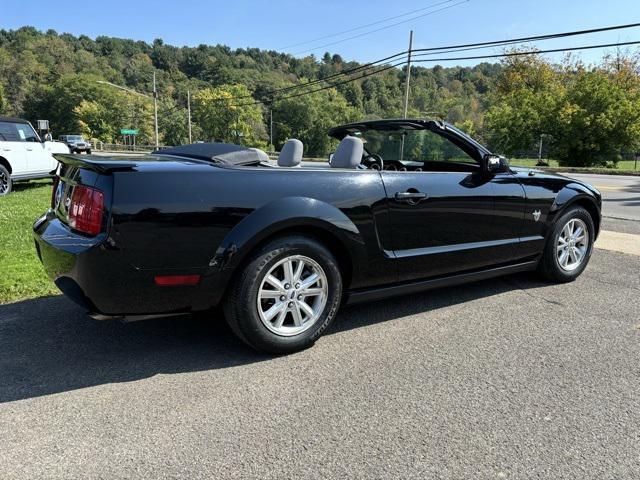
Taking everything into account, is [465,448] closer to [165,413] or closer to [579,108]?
[165,413]

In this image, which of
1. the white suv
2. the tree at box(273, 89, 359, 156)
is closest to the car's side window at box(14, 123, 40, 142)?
the white suv

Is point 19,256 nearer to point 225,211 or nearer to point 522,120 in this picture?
point 225,211

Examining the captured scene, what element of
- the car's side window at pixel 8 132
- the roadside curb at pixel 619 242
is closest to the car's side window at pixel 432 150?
the roadside curb at pixel 619 242

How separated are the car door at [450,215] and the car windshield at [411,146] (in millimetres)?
15

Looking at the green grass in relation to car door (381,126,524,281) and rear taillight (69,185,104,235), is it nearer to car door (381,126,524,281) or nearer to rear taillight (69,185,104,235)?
rear taillight (69,185,104,235)

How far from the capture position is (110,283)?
2.73 metres

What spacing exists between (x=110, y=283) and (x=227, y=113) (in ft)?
254

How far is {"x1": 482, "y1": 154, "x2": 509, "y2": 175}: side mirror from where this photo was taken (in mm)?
4125

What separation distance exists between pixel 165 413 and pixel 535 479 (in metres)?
1.72

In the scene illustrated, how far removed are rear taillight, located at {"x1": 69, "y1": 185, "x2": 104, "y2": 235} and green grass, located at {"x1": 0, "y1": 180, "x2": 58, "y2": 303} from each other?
1.68m

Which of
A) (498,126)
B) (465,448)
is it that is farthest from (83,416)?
(498,126)

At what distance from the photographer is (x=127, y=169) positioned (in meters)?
2.78

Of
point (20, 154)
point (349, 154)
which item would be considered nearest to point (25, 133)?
point (20, 154)

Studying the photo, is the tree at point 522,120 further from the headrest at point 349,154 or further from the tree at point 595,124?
the headrest at point 349,154
